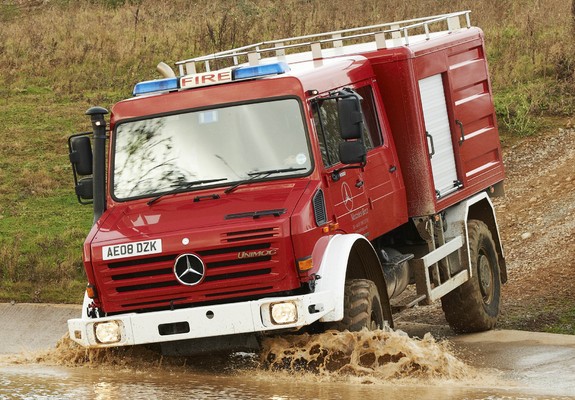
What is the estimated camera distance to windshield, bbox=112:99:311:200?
9.47 meters

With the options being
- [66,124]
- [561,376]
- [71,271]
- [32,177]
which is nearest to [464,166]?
[561,376]

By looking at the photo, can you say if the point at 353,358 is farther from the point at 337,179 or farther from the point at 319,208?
the point at 337,179

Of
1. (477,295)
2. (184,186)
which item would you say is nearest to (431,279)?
(477,295)

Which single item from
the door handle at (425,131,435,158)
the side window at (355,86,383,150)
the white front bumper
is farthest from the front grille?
the door handle at (425,131,435,158)

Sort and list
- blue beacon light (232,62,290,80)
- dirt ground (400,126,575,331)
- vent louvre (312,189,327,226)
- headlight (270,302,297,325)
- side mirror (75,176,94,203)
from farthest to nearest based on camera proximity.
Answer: dirt ground (400,126,575,331), side mirror (75,176,94,203), blue beacon light (232,62,290,80), vent louvre (312,189,327,226), headlight (270,302,297,325)

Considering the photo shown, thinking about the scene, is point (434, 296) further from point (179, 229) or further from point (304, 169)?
point (179, 229)

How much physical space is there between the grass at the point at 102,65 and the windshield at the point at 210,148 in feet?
16.3

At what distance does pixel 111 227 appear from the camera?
9.26 m

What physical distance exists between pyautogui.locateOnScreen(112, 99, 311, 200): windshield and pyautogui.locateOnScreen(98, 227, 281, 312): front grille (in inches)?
31.6

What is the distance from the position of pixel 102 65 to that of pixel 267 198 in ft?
54.0

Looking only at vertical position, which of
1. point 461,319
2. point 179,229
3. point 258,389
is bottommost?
point 461,319

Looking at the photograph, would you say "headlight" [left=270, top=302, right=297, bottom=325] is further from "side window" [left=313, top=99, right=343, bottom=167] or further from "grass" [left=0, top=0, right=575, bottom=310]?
"grass" [left=0, top=0, right=575, bottom=310]

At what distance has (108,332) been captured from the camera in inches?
352

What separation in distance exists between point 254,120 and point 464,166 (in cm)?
341
